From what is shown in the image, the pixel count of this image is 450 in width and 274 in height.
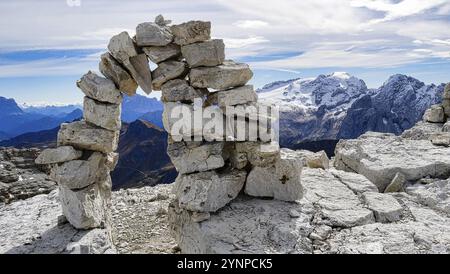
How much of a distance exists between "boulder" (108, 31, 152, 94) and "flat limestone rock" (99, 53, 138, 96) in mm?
209

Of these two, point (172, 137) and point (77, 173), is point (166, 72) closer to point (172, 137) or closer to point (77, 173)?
point (172, 137)

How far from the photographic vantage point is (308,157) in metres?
23.5

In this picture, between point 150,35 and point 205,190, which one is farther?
point 150,35

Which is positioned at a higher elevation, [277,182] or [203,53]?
[203,53]

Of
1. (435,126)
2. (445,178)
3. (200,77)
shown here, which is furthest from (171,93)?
(435,126)

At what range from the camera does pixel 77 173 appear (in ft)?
51.1

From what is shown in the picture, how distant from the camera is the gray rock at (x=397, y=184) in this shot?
19.2 metres

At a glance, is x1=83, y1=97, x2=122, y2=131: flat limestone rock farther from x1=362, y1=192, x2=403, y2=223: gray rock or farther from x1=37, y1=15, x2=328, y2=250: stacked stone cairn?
x1=362, y1=192, x2=403, y2=223: gray rock

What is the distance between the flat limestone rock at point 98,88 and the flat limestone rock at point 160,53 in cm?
192

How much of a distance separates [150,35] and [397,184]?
13.5 m

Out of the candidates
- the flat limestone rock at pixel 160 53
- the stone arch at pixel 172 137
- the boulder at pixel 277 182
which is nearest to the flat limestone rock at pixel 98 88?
the stone arch at pixel 172 137

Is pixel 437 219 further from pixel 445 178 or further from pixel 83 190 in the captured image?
pixel 83 190

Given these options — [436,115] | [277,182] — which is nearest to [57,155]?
[277,182]
